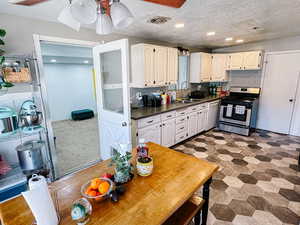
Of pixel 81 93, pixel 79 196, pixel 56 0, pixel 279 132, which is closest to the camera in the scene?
pixel 79 196

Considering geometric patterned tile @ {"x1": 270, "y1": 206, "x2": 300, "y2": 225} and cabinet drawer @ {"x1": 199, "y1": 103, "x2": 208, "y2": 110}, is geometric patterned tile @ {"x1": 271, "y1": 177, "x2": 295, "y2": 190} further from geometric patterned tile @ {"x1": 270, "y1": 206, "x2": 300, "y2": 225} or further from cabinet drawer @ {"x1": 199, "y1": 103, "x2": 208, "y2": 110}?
cabinet drawer @ {"x1": 199, "y1": 103, "x2": 208, "y2": 110}

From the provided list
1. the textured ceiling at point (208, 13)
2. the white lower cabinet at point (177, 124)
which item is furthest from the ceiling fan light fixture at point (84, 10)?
the white lower cabinet at point (177, 124)

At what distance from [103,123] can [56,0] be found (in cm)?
179

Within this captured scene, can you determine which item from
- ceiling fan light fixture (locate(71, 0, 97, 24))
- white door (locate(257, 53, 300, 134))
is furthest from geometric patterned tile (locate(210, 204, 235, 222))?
white door (locate(257, 53, 300, 134))

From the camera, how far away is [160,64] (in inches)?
130

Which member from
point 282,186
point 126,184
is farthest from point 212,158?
point 126,184

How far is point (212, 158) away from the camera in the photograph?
302cm

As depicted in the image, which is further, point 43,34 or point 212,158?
point 212,158

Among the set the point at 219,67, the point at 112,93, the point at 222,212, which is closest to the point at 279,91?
the point at 219,67

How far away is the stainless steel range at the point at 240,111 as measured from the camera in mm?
4000

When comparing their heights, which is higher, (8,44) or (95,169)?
(8,44)

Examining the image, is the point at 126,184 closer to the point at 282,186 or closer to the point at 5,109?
the point at 5,109

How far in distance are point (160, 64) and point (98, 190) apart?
276 cm

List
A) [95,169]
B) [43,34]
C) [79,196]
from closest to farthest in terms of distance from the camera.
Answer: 1. [79,196]
2. [95,169]
3. [43,34]
